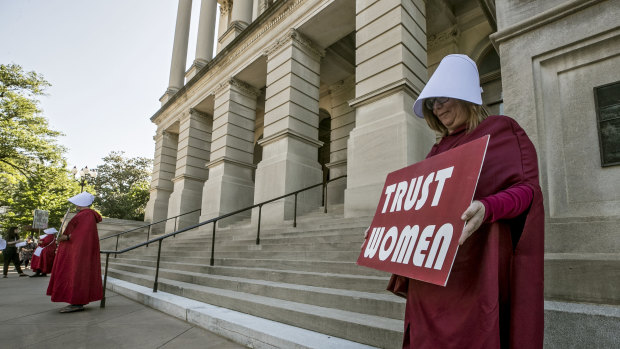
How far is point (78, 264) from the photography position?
5363 mm

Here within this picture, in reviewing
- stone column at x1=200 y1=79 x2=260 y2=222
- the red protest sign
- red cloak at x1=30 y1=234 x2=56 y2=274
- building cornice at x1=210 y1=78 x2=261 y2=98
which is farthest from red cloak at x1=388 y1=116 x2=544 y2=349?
building cornice at x1=210 y1=78 x2=261 y2=98

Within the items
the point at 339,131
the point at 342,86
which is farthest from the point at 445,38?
the point at 339,131

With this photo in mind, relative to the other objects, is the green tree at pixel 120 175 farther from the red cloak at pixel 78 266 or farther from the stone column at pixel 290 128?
the red cloak at pixel 78 266

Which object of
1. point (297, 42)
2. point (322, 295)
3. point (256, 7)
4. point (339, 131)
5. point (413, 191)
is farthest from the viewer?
point (256, 7)

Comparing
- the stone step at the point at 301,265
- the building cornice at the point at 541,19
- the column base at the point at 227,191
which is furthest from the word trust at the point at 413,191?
the column base at the point at 227,191

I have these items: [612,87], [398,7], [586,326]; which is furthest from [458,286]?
[398,7]

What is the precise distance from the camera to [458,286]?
1.37 meters

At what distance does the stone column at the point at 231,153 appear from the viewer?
13.6 m

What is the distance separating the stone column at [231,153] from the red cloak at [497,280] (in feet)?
41.1

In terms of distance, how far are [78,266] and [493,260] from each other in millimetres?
6177

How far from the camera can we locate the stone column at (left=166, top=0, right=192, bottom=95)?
21.3 meters

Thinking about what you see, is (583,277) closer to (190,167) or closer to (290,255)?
(290,255)

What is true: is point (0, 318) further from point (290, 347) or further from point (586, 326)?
point (586, 326)

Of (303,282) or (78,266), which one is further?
(78,266)
